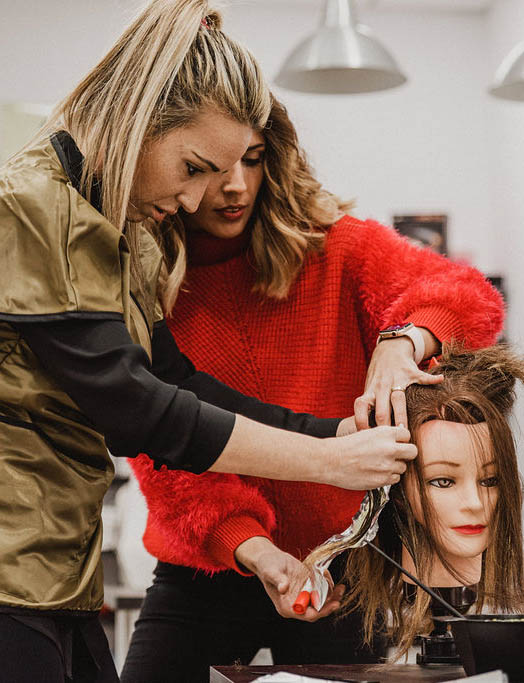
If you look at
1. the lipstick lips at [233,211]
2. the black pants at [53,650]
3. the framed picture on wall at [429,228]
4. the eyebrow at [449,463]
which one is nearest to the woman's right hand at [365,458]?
the eyebrow at [449,463]

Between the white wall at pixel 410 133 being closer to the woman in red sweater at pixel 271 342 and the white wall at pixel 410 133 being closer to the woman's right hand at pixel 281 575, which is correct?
the woman in red sweater at pixel 271 342

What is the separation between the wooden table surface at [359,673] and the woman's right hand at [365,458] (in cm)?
26

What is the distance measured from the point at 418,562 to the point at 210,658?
466mm

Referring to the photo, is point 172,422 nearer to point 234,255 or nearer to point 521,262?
point 234,255

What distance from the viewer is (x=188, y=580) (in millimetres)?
1795

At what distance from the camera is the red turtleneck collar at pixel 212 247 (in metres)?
1.81

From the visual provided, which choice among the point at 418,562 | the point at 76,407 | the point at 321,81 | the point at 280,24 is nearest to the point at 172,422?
the point at 76,407

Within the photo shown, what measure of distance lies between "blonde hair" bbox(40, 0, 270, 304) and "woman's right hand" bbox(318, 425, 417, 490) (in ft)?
1.52

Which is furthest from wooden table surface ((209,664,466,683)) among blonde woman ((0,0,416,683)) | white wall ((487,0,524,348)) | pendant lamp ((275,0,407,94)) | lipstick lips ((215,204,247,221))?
white wall ((487,0,524,348))

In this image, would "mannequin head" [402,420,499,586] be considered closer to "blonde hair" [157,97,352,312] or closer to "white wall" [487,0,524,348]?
"blonde hair" [157,97,352,312]

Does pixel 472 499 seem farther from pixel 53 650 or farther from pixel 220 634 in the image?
pixel 53 650

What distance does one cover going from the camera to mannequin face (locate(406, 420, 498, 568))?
155 centimetres

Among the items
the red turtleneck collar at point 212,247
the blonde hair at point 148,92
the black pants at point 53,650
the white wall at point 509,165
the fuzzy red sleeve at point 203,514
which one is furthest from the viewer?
the white wall at point 509,165

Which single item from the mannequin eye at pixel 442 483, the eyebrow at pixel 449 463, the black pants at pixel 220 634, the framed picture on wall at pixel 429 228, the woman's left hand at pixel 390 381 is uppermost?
the framed picture on wall at pixel 429 228
